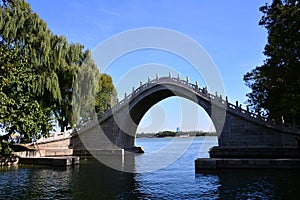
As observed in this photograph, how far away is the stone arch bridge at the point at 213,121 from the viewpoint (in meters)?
22.5

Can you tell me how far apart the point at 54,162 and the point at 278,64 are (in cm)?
1700

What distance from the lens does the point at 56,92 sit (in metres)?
25.6

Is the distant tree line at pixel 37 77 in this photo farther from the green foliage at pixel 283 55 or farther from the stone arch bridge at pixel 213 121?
the green foliage at pixel 283 55

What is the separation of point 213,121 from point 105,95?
16.7 m

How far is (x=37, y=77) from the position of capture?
2419 cm

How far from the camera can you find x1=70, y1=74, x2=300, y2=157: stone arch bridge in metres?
22.5

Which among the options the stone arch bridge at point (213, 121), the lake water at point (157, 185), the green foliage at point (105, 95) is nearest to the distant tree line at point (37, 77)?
the stone arch bridge at point (213, 121)

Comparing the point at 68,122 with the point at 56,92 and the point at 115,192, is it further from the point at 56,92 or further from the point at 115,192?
the point at 115,192

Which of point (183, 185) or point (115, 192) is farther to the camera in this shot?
point (183, 185)

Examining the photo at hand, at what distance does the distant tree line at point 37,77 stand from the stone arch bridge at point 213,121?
263 cm

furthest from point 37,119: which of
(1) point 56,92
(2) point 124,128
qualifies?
(2) point 124,128

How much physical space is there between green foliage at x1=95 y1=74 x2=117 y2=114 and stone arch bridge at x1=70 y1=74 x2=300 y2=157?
353 cm

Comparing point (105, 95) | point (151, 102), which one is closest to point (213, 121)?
point (151, 102)

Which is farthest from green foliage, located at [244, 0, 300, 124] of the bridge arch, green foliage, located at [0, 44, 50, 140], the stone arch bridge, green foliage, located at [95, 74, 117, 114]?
green foliage, located at [95, 74, 117, 114]
